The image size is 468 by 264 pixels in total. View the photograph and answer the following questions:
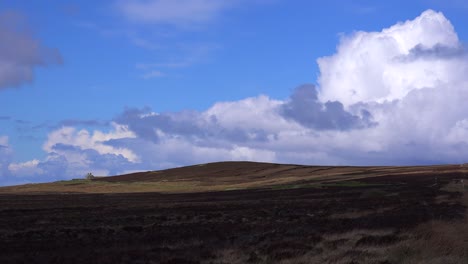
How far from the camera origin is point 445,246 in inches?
663

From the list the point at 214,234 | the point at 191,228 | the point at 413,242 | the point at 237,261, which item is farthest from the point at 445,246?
the point at 191,228

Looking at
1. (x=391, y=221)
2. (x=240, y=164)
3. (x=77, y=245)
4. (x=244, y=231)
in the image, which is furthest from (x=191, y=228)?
(x=240, y=164)

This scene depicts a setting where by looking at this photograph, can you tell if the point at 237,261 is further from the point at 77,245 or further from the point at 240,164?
the point at 240,164

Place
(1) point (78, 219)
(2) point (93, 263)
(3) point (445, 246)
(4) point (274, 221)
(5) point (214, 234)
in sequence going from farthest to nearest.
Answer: (1) point (78, 219), (4) point (274, 221), (5) point (214, 234), (2) point (93, 263), (3) point (445, 246)

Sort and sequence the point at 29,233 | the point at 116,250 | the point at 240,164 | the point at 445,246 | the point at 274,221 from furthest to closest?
1. the point at 240,164
2. the point at 274,221
3. the point at 29,233
4. the point at 116,250
5. the point at 445,246

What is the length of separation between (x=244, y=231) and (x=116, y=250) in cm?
824

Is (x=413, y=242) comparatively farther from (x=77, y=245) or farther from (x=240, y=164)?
(x=240, y=164)

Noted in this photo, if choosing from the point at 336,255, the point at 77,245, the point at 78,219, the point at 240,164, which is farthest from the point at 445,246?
the point at 240,164

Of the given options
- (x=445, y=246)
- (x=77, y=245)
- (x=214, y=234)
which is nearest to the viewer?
(x=445, y=246)

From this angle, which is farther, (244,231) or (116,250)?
(244,231)

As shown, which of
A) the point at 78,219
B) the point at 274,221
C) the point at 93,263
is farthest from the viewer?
the point at 78,219

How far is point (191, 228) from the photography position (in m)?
31.0

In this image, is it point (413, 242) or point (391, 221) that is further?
point (391, 221)

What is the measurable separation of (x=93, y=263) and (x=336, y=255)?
7.42 m
